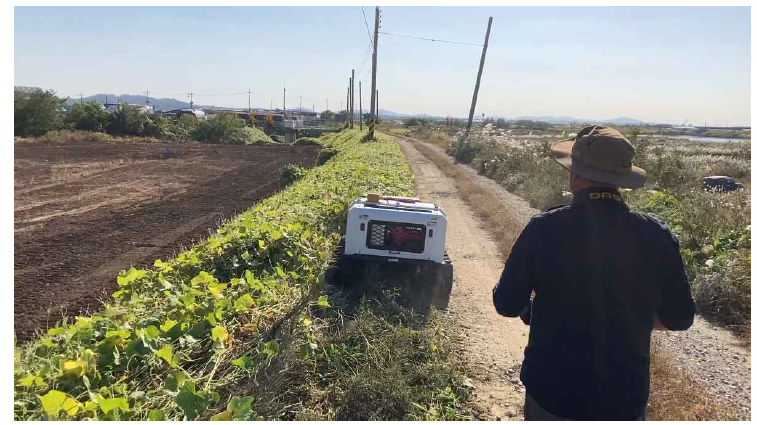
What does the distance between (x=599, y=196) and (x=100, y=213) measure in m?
15.3

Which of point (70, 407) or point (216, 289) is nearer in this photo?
point (70, 407)

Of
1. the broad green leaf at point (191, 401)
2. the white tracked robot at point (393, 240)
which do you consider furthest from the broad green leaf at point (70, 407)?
the white tracked robot at point (393, 240)

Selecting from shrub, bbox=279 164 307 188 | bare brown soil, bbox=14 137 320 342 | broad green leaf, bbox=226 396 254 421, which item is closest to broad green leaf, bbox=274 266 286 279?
broad green leaf, bbox=226 396 254 421

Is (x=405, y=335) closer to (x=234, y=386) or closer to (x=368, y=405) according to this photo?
(x=368, y=405)

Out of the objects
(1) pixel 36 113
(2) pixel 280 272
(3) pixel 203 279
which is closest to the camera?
(3) pixel 203 279

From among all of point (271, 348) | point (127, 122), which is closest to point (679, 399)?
point (271, 348)

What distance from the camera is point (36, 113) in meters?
42.5

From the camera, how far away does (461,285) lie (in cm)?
816

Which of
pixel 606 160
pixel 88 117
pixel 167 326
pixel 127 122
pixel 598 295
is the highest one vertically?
pixel 606 160

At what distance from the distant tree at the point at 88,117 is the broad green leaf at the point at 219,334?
4878 centimetres

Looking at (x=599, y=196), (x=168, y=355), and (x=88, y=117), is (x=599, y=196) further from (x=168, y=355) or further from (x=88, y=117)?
(x=88, y=117)

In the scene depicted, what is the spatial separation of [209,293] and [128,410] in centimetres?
188

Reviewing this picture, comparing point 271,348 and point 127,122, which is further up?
point 127,122

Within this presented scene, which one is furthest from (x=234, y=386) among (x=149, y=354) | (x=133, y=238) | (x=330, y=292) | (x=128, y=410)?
(x=133, y=238)
